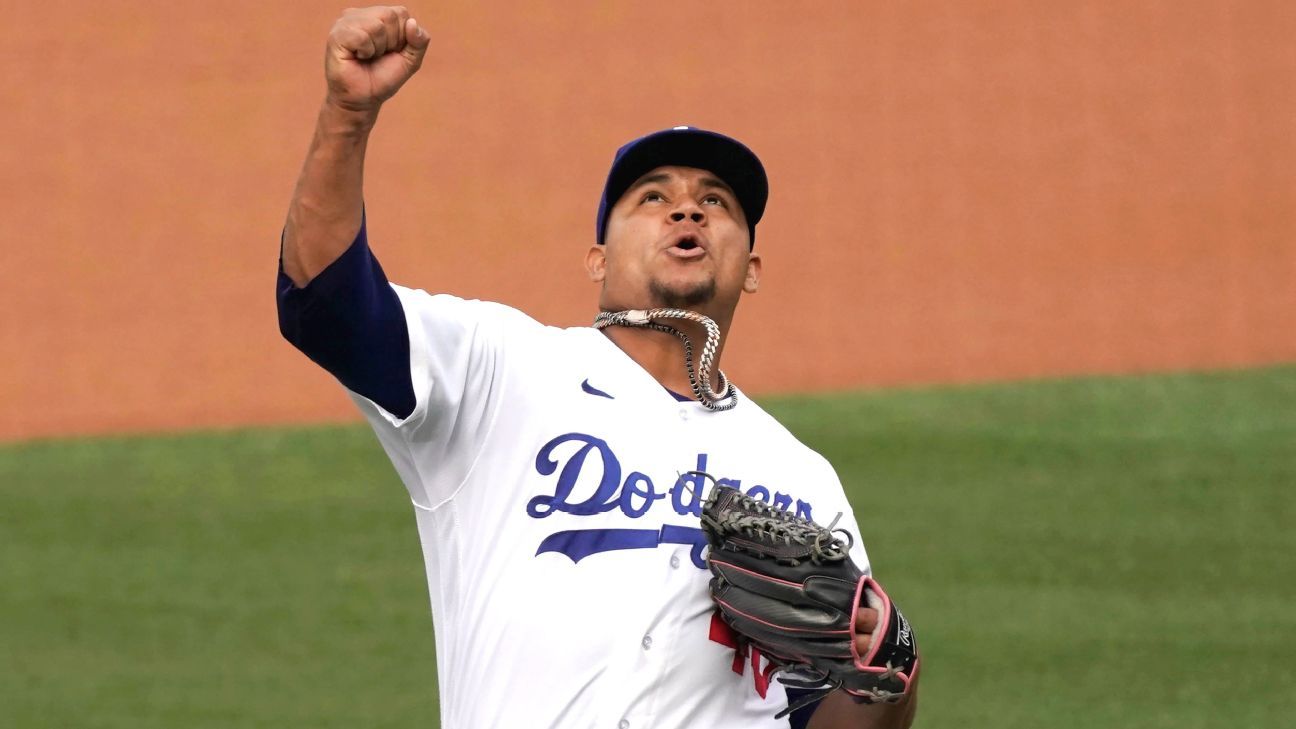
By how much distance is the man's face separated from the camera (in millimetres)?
3213

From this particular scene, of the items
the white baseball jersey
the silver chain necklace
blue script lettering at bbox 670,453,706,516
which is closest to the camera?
the white baseball jersey

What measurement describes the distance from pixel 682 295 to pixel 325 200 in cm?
A: 89

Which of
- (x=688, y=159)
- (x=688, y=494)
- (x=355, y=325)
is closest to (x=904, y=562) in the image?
(x=688, y=159)

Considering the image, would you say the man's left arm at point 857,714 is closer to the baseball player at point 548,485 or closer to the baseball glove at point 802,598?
the baseball player at point 548,485

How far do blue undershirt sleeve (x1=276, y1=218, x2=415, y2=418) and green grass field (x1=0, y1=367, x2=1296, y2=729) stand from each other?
458 centimetres

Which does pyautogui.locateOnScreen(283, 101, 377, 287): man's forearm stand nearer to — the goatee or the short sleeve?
the short sleeve

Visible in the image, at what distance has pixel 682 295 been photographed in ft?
10.5

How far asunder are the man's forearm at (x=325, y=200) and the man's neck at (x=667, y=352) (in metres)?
0.86

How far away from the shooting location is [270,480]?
1066 centimetres

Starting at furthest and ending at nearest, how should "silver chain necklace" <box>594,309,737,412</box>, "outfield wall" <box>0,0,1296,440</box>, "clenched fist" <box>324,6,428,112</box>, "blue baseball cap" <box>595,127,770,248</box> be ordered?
"outfield wall" <box>0,0,1296,440</box> < "blue baseball cap" <box>595,127,770,248</box> < "silver chain necklace" <box>594,309,737,412</box> < "clenched fist" <box>324,6,428,112</box>

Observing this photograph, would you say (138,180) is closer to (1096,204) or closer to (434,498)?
(1096,204)

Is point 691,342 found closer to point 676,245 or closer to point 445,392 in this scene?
point 676,245

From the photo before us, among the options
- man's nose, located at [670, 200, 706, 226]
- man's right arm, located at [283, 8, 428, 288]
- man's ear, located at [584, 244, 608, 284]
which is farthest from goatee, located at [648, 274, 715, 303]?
man's right arm, located at [283, 8, 428, 288]

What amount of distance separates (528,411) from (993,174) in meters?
11.1
